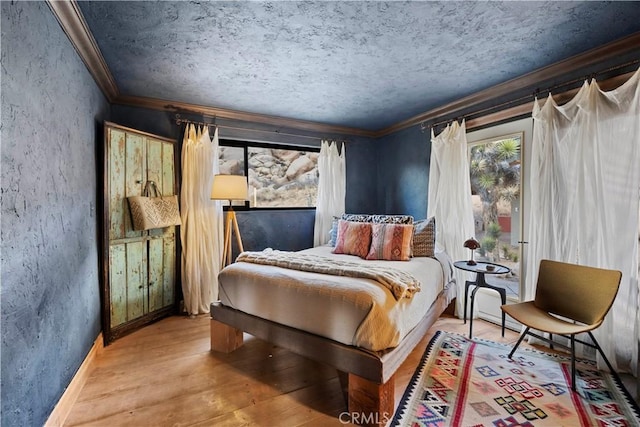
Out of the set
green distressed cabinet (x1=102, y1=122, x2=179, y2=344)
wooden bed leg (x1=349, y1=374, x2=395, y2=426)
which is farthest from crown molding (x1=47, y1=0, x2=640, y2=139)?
wooden bed leg (x1=349, y1=374, x2=395, y2=426)

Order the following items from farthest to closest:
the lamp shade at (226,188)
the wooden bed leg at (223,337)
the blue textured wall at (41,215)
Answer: the lamp shade at (226,188)
the wooden bed leg at (223,337)
the blue textured wall at (41,215)

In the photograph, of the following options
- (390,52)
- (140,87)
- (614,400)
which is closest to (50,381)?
(140,87)

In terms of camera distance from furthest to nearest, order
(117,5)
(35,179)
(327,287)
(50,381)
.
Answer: (327,287), (117,5), (50,381), (35,179)

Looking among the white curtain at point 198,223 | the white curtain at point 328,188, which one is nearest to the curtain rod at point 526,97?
the white curtain at point 328,188

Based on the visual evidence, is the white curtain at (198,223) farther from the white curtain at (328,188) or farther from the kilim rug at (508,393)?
the kilim rug at (508,393)

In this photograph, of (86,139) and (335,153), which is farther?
(335,153)

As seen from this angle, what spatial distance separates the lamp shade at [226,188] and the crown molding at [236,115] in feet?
3.02

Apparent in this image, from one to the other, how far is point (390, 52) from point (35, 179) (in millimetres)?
2347

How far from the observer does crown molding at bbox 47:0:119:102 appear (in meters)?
1.58

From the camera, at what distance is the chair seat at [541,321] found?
1.88m

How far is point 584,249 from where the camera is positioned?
7.39 ft

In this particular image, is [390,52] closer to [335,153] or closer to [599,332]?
[335,153]

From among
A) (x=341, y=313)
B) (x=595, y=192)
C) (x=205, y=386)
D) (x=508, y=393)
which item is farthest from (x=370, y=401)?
(x=595, y=192)

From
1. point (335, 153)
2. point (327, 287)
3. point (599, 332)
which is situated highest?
point (335, 153)
